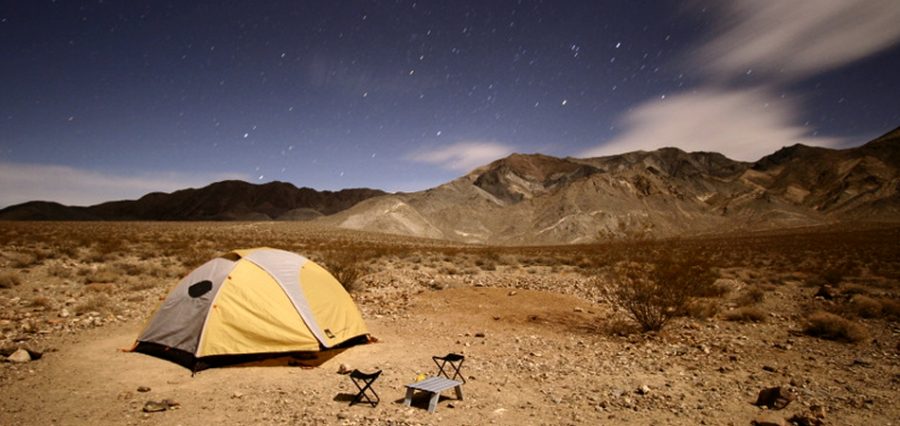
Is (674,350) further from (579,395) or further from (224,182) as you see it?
(224,182)

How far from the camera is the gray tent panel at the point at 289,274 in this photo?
870 centimetres

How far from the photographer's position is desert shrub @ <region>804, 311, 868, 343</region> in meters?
9.30

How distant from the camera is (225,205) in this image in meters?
164

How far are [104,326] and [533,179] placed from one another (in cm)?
13918

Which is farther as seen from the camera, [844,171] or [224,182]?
[224,182]

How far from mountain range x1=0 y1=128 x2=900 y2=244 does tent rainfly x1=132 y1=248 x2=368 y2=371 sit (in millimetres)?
65126

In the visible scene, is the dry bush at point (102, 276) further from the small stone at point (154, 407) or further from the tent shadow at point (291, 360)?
the small stone at point (154, 407)

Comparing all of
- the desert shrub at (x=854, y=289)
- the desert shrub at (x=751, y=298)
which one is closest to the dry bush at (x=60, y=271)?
the desert shrub at (x=751, y=298)

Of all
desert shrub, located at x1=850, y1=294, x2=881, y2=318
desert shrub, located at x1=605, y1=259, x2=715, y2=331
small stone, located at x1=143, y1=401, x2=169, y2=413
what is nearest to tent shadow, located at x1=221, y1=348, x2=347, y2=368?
small stone, located at x1=143, y1=401, x2=169, y2=413

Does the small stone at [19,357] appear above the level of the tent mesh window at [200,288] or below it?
below

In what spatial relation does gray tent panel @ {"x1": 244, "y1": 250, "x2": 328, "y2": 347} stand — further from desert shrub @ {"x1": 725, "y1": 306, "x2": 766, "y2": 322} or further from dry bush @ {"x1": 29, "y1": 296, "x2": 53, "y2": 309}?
desert shrub @ {"x1": 725, "y1": 306, "x2": 766, "y2": 322}

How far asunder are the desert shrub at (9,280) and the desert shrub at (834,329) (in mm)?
22058

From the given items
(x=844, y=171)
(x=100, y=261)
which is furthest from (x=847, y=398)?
(x=844, y=171)

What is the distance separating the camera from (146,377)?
7.09 m
